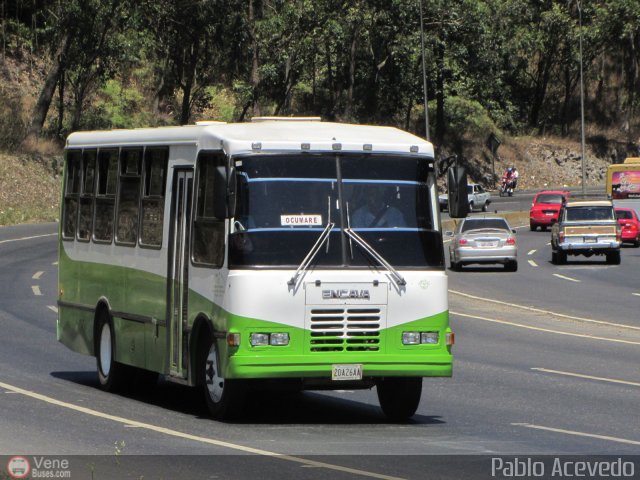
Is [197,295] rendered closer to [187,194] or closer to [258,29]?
[187,194]

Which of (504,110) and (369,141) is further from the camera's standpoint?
(504,110)

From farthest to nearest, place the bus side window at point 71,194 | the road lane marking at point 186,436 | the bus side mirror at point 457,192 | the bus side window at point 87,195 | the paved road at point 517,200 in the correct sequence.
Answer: the paved road at point 517,200
the bus side window at point 71,194
the bus side window at point 87,195
the bus side mirror at point 457,192
the road lane marking at point 186,436

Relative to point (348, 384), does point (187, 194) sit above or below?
above

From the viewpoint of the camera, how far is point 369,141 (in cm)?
1380

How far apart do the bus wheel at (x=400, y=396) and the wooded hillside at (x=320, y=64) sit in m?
53.8

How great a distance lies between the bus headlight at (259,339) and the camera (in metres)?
12.9

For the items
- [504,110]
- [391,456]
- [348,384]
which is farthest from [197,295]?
[504,110]

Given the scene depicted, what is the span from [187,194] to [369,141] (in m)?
1.96

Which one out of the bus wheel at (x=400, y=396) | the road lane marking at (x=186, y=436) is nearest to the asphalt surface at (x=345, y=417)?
the road lane marking at (x=186, y=436)

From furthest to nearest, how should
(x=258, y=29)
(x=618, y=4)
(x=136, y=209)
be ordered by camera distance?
A: (x=618, y=4), (x=258, y=29), (x=136, y=209)

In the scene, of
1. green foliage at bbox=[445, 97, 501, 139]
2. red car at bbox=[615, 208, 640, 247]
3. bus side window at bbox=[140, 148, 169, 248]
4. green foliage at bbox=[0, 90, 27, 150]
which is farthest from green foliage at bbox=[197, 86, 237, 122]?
bus side window at bbox=[140, 148, 169, 248]

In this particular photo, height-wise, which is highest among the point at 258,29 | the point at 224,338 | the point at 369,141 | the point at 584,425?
the point at 258,29

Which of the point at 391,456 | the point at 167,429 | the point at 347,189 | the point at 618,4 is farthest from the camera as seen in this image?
the point at 618,4

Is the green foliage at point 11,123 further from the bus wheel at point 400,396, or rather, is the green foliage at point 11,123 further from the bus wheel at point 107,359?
the bus wheel at point 400,396
